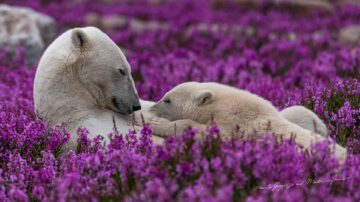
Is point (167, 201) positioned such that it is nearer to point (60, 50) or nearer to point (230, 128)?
point (230, 128)

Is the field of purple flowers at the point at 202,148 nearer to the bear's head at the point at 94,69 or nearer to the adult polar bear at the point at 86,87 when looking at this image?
the adult polar bear at the point at 86,87

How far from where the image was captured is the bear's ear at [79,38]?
622 centimetres

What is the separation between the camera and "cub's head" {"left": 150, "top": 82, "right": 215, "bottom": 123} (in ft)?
20.0

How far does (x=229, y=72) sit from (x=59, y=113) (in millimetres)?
5007

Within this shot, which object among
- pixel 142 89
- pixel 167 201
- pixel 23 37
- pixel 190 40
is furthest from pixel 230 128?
pixel 190 40

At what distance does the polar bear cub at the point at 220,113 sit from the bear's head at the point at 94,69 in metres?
0.36

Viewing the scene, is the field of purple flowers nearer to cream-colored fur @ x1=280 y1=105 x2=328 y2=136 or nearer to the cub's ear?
cream-colored fur @ x1=280 y1=105 x2=328 y2=136

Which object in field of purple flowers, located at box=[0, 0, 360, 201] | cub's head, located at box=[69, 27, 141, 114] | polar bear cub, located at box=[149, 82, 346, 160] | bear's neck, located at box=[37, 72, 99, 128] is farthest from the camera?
cub's head, located at box=[69, 27, 141, 114]

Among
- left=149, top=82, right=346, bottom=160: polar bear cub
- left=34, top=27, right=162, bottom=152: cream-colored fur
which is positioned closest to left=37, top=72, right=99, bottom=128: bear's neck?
left=34, top=27, right=162, bottom=152: cream-colored fur

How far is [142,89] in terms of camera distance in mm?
9469

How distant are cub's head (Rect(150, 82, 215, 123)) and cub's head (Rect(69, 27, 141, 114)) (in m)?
0.34

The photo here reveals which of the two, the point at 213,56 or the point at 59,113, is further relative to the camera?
the point at 213,56

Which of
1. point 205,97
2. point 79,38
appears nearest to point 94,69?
point 79,38

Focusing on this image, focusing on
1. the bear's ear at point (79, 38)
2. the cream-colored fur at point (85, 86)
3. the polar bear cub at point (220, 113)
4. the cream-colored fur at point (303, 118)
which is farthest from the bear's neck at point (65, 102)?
the cream-colored fur at point (303, 118)
